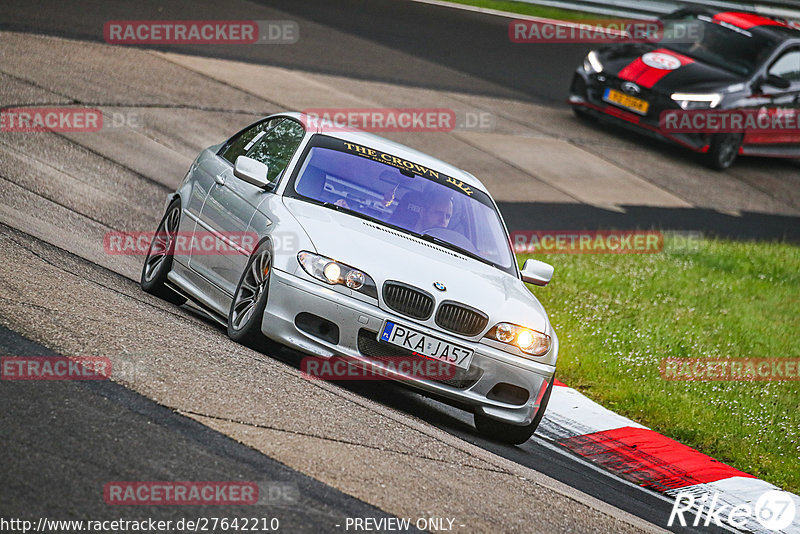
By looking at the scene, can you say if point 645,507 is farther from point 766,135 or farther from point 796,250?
point 766,135

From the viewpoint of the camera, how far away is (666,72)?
18.0m

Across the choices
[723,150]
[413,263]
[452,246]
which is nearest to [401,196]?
[452,246]

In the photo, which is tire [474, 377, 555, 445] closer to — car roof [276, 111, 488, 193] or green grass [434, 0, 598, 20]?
car roof [276, 111, 488, 193]

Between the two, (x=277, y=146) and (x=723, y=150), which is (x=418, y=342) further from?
(x=723, y=150)

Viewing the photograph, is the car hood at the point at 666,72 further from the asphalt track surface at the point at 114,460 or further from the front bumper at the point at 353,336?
the asphalt track surface at the point at 114,460

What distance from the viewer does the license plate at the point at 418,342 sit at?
6.63m

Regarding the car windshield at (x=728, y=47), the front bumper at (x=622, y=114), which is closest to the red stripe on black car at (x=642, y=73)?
the front bumper at (x=622, y=114)

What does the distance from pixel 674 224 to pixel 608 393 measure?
6.84 metres

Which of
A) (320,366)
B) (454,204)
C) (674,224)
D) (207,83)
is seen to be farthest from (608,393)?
(207,83)

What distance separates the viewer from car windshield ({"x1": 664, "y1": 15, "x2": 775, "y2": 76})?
18609 millimetres

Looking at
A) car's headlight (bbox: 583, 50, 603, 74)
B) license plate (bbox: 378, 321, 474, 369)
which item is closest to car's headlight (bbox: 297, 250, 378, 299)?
license plate (bbox: 378, 321, 474, 369)

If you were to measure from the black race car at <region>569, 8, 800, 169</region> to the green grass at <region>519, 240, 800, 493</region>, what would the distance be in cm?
375

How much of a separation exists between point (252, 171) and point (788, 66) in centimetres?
1377

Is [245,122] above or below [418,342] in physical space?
below
